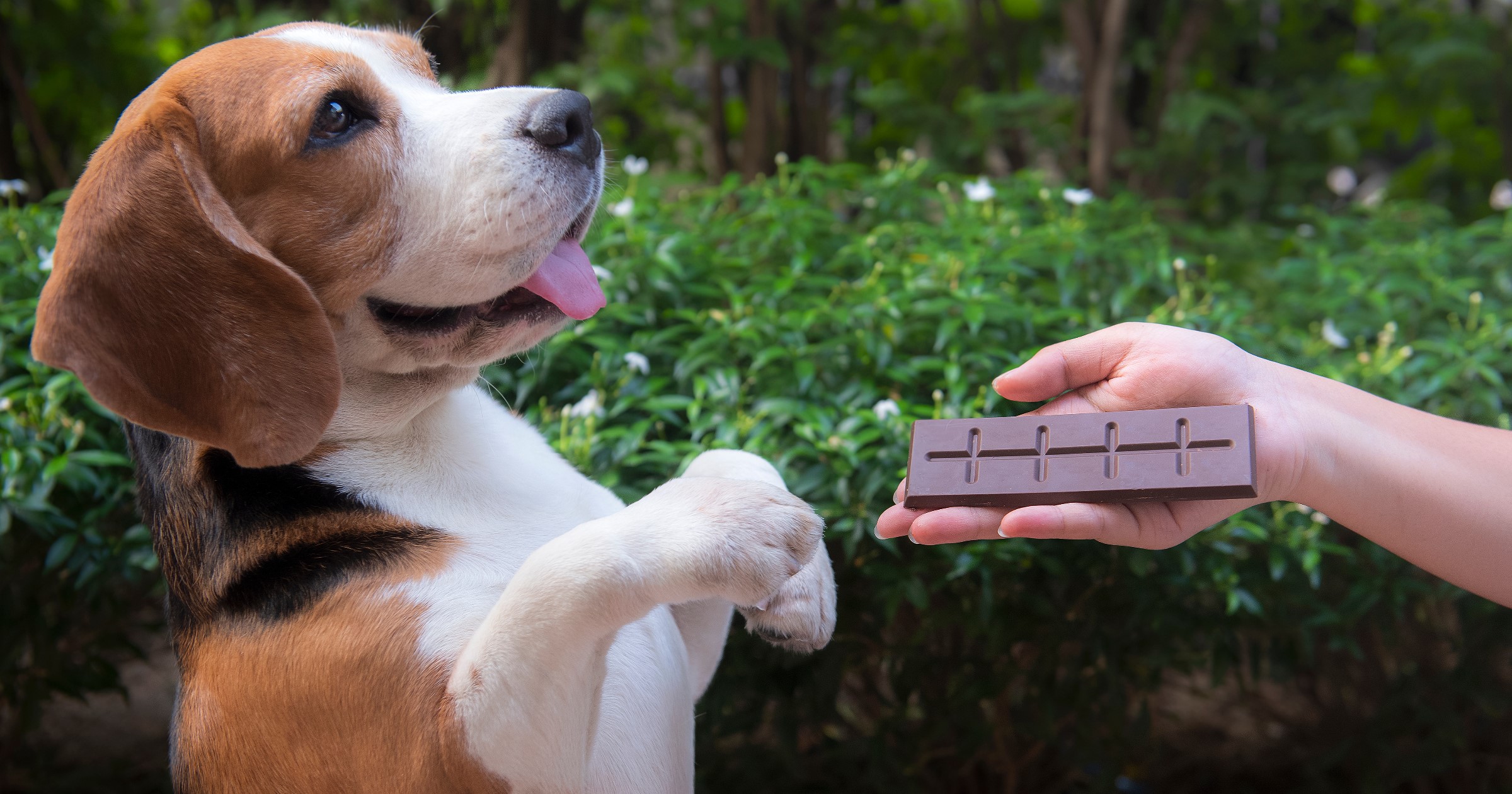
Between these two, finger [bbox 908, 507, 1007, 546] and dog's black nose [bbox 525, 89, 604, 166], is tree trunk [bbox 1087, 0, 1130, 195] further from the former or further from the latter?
dog's black nose [bbox 525, 89, 604, 166]

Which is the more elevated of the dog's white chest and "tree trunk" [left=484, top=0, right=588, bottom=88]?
the dog's white chest

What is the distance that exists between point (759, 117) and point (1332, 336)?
12.1 ft

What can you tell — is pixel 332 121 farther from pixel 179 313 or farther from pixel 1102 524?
pixel 1102 524

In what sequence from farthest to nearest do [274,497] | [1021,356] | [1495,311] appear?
[1495,311] < [1021,356] < [274,497]

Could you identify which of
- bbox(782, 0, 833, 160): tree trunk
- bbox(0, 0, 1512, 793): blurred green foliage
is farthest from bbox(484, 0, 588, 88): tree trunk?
bbox(782, 0, 833, 160): tree trunk

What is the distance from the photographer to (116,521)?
2.83 metres

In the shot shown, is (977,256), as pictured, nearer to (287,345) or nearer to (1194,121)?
(287,345)

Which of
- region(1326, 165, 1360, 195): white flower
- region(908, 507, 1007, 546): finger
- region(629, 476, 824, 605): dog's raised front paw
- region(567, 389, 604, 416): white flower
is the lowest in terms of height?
region(1326, 165, 1360, 195): white flower

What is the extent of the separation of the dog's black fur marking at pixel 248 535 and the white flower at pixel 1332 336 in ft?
9.41

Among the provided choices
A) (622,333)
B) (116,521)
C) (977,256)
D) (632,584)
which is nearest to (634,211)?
(622,333)

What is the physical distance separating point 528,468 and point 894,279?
1697 mm

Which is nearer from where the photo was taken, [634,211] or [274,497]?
[274,497]

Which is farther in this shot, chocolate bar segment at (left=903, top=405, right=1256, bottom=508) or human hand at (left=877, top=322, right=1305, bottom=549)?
human hand at (left=877, top=322, right=1305, bottom=549)

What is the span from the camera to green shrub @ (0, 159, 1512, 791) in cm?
263
